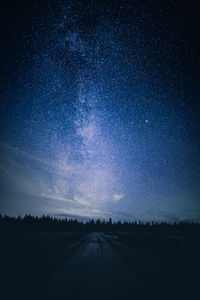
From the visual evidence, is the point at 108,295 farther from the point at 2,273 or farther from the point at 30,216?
the point at 30,216

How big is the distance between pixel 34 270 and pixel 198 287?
9.16 m

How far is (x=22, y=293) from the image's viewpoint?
6.98 m

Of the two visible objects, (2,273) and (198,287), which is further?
(2,273)

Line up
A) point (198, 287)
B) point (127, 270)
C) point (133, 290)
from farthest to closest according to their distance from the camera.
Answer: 1. point (127, 270)
2. point (198, 287)
3. point (133, 290)

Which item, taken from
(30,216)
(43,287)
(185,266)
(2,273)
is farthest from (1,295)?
(30,216)

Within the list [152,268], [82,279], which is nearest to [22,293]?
[82,279]

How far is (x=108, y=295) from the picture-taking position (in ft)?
22.6

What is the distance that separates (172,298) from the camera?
6.89 meters

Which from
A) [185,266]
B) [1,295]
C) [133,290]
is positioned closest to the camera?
[1,295]

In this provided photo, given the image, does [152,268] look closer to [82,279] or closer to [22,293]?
[82,279]

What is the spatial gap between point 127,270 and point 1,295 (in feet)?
23.5

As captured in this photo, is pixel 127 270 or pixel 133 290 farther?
pixel 127 270

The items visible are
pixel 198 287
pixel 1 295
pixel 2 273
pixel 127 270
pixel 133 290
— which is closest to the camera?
Result: pixel 1 295

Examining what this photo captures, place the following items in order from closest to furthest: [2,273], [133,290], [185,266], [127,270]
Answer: [133,290]
[2,273]
[127,270]
[185,266]
